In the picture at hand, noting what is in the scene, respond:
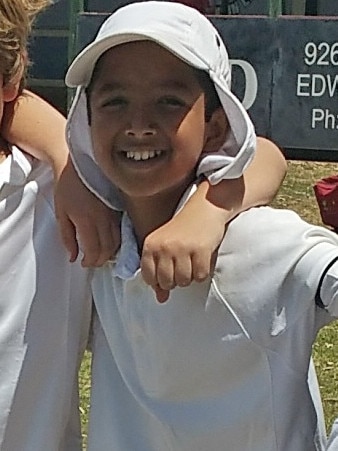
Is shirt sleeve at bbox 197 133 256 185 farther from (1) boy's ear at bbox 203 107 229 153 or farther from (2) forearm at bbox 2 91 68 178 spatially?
(2) forearm at bbox 2 91 68 178

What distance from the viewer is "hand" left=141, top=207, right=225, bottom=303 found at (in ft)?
6.28

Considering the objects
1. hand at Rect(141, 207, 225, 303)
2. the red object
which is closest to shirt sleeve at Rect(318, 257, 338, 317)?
hand at Rect(141, 207, 225, 303)

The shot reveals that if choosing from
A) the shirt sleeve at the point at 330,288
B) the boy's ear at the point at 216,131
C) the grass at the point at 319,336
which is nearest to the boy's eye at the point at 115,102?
the boy's ear at the point at 216,131

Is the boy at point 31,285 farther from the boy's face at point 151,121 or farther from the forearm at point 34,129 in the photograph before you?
the boy's face at point 151,121

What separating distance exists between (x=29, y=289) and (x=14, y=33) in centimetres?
47

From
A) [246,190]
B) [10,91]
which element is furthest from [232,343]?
[10,91]

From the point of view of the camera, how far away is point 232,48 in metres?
7.91

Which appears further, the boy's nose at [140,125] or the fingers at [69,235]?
the fingers at [69,235]

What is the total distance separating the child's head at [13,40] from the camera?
220 centimetres

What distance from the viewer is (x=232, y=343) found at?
2014 mm

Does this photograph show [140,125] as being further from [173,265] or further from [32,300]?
[32,300]

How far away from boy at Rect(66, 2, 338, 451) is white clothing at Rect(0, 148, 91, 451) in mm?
173

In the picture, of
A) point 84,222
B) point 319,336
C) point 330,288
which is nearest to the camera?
point 330,288

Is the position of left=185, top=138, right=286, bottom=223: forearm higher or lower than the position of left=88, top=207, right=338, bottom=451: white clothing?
higher
